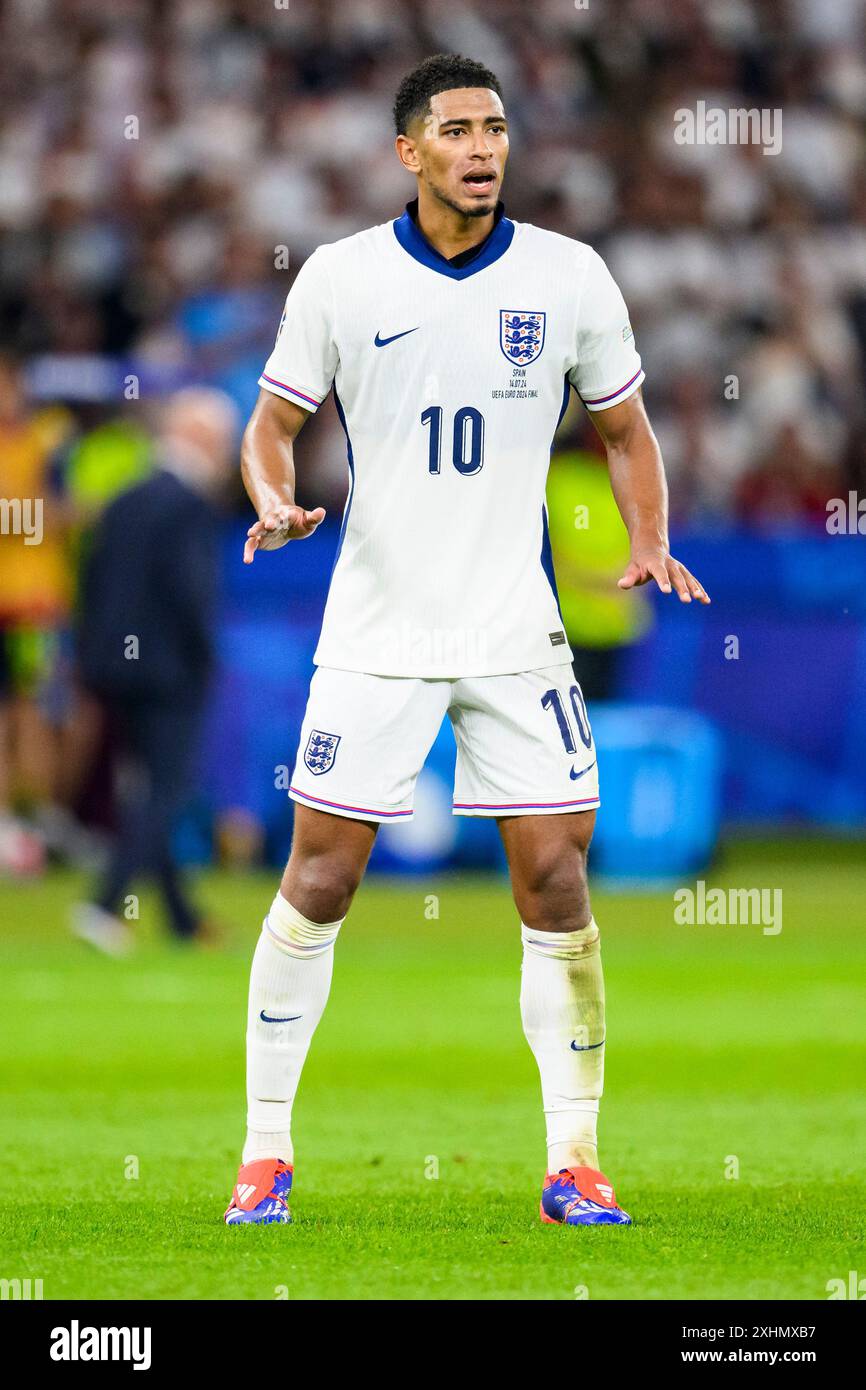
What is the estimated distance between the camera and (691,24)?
63.5 ft

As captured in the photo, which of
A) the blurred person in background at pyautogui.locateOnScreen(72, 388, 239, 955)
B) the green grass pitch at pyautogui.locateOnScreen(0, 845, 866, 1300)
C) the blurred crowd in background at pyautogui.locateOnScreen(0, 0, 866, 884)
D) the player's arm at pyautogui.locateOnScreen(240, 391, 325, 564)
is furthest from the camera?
the blurred crowd in background at pyautogui.locateOnScreen(0, 0, 866, 884)

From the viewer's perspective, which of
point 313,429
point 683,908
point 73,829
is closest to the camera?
point 683,908

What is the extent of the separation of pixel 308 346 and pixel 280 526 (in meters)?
0.50

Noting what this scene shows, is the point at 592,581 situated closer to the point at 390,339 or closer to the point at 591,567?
the point at 591,567

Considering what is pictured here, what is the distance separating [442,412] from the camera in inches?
219

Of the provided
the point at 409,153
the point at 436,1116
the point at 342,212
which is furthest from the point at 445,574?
the point at 342,212

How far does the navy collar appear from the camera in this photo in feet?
18.4

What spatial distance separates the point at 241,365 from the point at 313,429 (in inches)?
34.5

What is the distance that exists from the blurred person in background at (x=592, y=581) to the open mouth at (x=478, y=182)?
8.20m

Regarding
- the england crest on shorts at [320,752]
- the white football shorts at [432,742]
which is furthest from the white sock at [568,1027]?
the england crest on shorts at [320,752]

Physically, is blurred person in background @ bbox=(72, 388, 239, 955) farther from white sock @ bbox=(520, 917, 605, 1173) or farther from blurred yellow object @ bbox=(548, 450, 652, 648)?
white sock @ bbox=(520, 917, 605, 1173)

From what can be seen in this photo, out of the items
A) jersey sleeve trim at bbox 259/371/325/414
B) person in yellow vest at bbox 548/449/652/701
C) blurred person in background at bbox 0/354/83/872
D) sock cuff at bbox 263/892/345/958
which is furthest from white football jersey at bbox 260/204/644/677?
blurred person in background at bbox 0/354/83/872

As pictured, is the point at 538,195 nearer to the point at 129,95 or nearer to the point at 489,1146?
the point at 129,95
